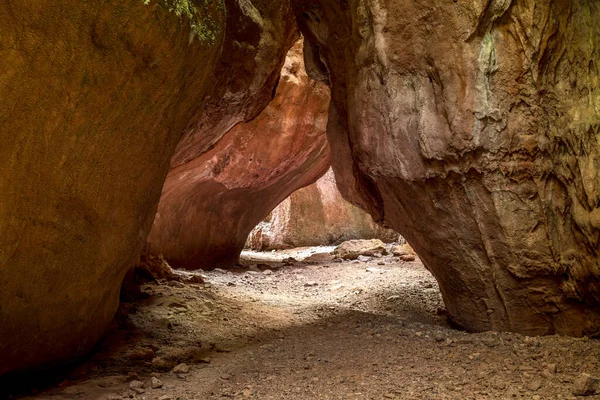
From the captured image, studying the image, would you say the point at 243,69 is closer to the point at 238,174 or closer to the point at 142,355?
the point at 238,174

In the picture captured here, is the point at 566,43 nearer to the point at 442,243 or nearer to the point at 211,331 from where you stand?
the point at 442,243

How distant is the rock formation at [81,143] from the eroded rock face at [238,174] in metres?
4.16

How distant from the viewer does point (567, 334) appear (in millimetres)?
3260

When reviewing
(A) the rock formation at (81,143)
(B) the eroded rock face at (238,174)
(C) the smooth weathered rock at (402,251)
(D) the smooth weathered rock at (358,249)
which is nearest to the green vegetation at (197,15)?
(A) the rock formation at (81,143)

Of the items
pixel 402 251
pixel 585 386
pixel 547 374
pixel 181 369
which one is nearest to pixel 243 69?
pixel 181 369

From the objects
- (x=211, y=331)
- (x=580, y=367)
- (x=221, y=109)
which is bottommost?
(x=211, y=331)

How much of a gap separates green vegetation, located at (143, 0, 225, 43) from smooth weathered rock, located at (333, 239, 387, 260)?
7535mm

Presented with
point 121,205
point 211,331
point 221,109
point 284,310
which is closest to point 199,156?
point 221,109

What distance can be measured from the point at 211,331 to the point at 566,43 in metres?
3.41

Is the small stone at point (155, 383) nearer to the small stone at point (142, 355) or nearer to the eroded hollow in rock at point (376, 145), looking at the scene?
the eroded hollow in rock at point (376, 145)

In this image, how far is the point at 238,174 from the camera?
830 centimetres

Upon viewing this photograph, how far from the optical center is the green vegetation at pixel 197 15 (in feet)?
9.29

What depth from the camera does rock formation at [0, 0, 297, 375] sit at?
233 centimetres

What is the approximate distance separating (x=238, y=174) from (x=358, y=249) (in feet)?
12.9
